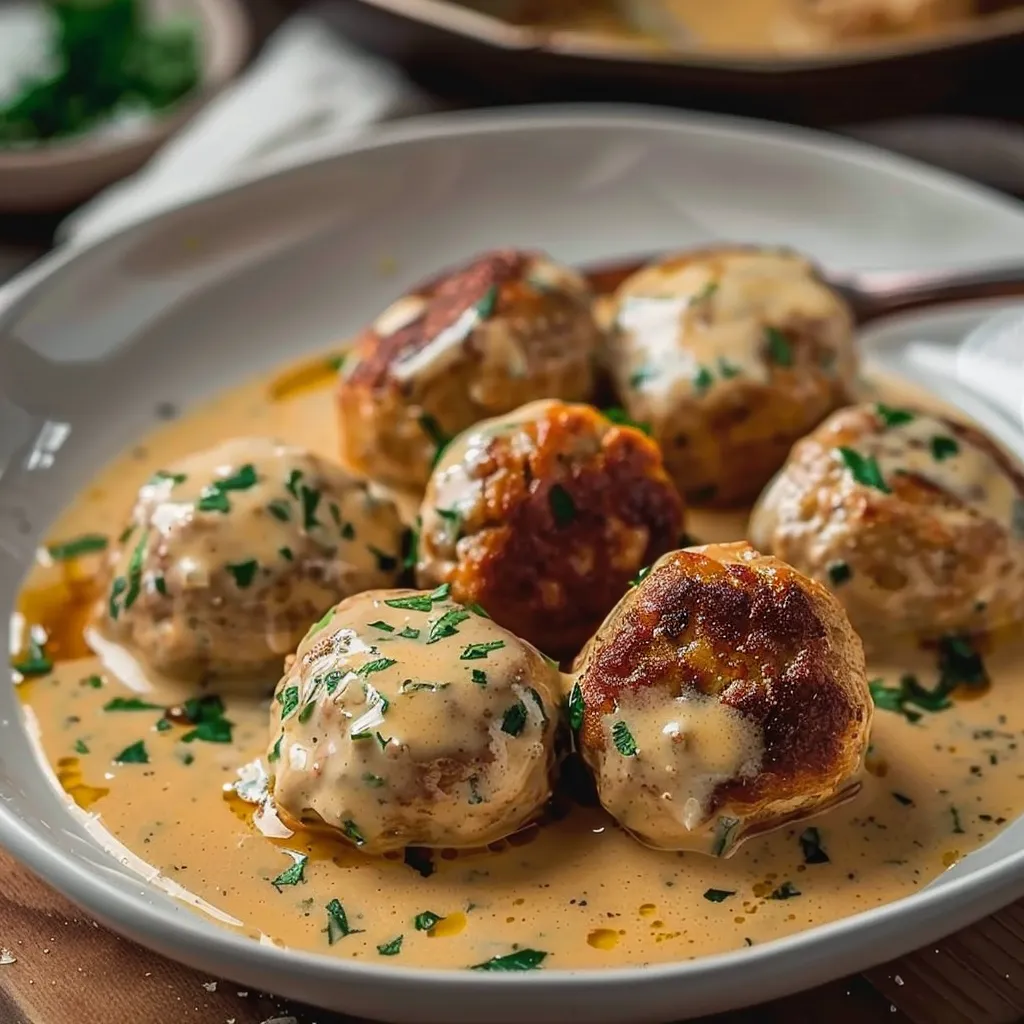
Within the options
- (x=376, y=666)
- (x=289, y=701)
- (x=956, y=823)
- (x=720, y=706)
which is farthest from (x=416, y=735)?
(x=956, y=823)

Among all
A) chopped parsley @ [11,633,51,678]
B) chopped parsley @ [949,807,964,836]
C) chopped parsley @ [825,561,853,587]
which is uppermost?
chopped parsley @ [11,633,51,678]

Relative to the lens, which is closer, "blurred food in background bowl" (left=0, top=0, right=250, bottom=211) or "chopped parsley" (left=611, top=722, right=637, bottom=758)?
"chopped parsley" (left=611, top=722, right=637, bottom=758)

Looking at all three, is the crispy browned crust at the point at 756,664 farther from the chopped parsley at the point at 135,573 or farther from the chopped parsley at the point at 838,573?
the chopped parsley at the point at 135,573

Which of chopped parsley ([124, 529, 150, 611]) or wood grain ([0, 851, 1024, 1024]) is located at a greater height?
chopped parsley ([124, 529, 150, 611])

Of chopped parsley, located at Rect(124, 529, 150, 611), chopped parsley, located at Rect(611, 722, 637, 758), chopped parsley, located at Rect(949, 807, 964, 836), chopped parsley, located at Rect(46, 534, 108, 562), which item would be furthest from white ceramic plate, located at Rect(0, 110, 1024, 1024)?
chopped parsley, located at Rect(949, 807, 964, 836)

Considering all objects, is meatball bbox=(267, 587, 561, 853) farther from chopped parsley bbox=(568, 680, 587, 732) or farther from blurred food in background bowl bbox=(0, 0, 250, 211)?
blurred food in background bowl bbox=(0, 0, 250, 211)

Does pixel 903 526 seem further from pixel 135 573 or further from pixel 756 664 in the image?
pixel 135 573

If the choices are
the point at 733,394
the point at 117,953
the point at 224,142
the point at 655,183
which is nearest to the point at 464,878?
the point at 117,953
